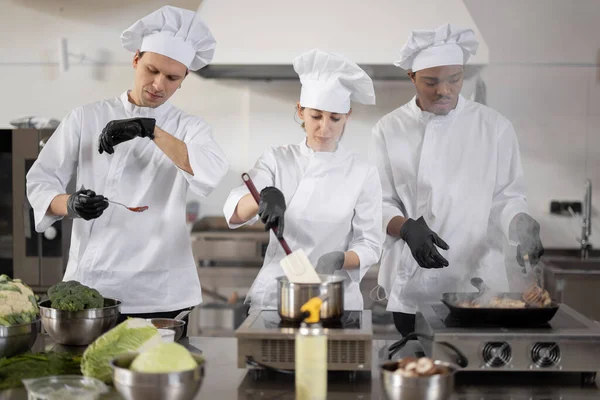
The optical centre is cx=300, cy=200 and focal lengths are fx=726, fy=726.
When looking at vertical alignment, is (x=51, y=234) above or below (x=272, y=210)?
below

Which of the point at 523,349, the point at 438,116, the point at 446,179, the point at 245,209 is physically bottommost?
the point at 523,349

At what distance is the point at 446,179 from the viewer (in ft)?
9.59

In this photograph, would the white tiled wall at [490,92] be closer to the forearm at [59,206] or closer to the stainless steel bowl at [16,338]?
the forearm at [59,206]

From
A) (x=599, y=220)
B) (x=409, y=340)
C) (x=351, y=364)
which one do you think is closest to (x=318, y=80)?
(x=409, y=340)

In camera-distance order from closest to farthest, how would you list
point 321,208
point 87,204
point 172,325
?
1. point 172,325
2. point 87,204
3. point 321,208

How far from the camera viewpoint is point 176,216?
108 inches

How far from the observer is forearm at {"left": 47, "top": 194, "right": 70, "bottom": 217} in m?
2.62

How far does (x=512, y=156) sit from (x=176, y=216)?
1355 mm

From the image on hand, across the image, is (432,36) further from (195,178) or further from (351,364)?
(351,364)

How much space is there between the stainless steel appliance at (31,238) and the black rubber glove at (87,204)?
1904mm

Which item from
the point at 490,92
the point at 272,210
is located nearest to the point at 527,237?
the point at 272,210

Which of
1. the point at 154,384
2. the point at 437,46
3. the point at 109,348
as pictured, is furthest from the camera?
the point at 437,46

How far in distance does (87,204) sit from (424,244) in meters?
1.19

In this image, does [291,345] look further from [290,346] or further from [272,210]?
[272,210]
